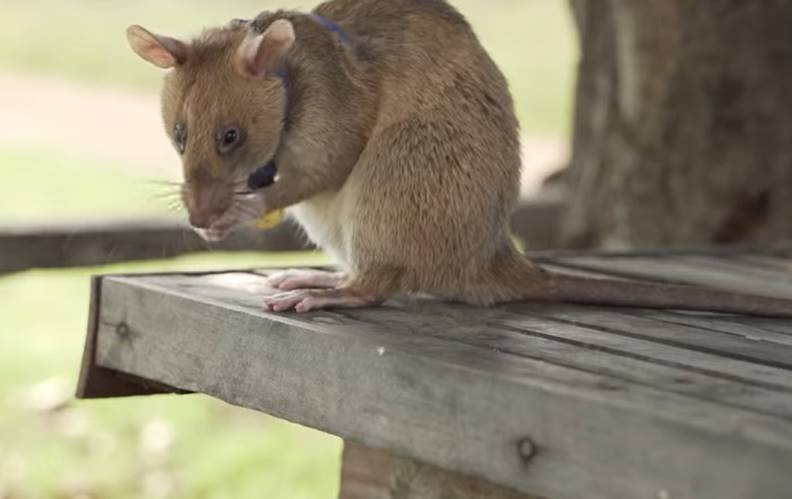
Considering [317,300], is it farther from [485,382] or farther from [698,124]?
[698,124]

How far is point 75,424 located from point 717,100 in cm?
283

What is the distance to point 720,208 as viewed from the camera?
549 centimetres

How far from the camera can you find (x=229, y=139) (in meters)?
3.13

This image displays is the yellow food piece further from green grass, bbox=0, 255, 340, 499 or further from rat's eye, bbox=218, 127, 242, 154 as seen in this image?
green grass, bbox=0, 255, 340, 499

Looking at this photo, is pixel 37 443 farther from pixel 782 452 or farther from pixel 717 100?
pixel 782 452

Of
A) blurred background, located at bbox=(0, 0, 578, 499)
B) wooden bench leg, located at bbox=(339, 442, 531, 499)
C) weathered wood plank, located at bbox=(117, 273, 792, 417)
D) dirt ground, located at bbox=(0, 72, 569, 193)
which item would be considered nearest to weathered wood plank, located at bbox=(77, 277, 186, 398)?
weathered wood plank, located at bbox=(117, 273, 792, 417)

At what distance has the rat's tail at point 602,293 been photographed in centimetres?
340

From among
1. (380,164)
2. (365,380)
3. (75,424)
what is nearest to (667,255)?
(380,164)

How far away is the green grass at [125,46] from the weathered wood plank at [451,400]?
8640 millimetres

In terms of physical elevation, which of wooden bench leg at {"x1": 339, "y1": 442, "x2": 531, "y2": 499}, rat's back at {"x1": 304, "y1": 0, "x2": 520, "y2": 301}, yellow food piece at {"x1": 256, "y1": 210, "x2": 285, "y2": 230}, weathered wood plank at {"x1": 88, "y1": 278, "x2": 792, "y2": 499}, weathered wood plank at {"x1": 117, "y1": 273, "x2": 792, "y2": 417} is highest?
rat's back at {"x1": 304, "y1": 0, "x2": 520, "y2": 301}

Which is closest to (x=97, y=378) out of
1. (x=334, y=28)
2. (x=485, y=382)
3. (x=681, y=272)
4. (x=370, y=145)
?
(x=370, y=145)

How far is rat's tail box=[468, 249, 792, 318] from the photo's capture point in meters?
3.40

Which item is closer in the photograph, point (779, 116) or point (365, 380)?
point (365, 380)

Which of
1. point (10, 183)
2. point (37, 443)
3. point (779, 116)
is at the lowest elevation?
point (37, 443)
